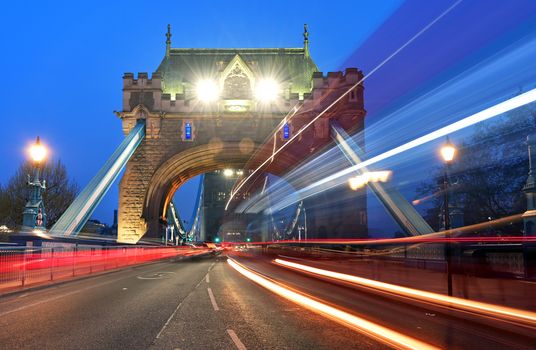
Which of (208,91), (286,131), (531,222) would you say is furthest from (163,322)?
(208,91)

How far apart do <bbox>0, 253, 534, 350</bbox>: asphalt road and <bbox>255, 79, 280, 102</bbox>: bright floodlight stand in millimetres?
34357

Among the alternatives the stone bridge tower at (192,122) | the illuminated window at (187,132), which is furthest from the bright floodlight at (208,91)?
the illuminated window at (187,132)

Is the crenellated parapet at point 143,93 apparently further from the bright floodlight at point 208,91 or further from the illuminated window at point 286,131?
the illuminated window at point 286,131

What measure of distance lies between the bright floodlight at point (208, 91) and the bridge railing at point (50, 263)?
72.6ft

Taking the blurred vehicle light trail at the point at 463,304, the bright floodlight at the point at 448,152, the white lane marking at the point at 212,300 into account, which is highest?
the bright floodlight at the point at 448,152

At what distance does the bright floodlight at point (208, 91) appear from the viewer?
4712cm

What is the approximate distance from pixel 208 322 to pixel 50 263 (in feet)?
35.6

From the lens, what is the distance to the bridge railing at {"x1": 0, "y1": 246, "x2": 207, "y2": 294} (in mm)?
14891

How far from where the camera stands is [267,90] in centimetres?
4772

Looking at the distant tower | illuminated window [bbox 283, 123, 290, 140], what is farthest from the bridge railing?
illuminated window [bbox 283, 123, 290, 140]

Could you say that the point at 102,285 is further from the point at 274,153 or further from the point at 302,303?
the point at 274,153

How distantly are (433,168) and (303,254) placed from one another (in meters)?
12.4

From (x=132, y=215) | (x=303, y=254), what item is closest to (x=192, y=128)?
(x=132, y=215)

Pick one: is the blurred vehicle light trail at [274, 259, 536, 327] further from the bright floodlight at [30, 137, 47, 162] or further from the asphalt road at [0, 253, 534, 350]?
the bright floodlight at [30, 137, 47, 162]
